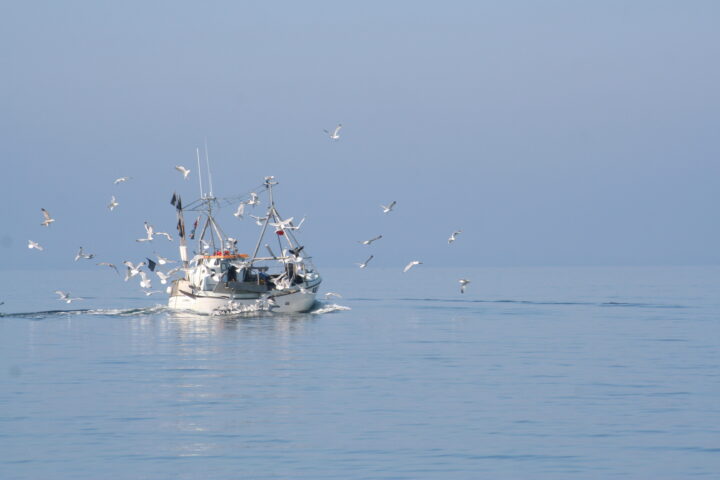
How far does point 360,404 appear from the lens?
129 ft

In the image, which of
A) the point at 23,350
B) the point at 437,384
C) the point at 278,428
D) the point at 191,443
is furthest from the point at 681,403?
the point at 23,350

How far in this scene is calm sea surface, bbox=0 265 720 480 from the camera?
2927 centimetres

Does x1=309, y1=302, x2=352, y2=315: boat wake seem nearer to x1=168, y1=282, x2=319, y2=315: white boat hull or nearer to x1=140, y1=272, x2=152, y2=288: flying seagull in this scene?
x1=168, y1=282, x2=319, y2=315: white boat hull

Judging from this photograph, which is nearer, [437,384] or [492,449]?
[492,449]

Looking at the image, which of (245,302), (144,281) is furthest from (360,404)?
(245,302)

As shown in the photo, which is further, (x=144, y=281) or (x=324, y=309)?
(x=324, y=309)

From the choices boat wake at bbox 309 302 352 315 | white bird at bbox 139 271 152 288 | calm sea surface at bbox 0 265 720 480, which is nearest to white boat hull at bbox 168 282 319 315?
boat wake at bbox 309 302 352 315

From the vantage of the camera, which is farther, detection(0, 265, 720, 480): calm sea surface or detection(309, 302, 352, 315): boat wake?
detection(309, 302, 352, 315): boat wake

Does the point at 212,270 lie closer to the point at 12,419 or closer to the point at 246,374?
the point at 246,374

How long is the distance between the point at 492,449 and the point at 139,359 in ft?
97.1

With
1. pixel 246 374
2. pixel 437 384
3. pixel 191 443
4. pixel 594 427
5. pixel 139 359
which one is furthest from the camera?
pixel 139 359

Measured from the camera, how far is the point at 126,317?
95250 mm

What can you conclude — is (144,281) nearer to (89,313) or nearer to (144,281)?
(144,281)

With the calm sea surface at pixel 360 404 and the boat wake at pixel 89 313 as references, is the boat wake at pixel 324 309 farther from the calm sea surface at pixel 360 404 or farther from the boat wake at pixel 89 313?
the calm sea surface at pixel 360 404
